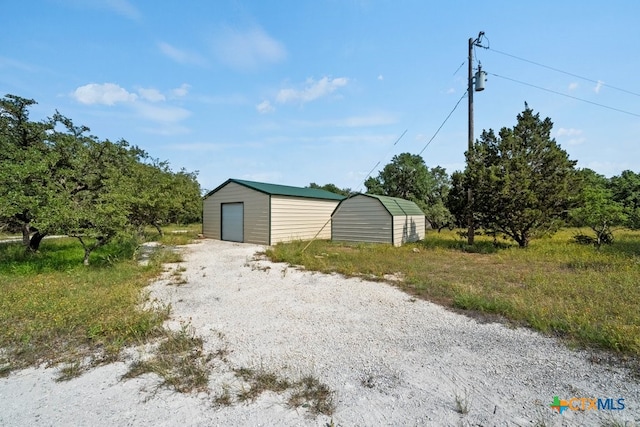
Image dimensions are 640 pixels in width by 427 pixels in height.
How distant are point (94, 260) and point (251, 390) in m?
8.30

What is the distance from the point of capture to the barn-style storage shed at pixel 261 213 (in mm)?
13031

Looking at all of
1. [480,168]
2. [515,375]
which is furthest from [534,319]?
[480,168]

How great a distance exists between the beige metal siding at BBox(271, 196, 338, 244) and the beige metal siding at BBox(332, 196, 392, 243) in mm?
871

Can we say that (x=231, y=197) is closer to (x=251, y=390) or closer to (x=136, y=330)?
(x=136, y=330)

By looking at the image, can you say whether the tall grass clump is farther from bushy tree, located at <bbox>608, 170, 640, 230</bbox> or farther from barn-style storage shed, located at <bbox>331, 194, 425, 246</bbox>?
bushy tree, located at <bbox>608, 170, 640, 230</bbox>

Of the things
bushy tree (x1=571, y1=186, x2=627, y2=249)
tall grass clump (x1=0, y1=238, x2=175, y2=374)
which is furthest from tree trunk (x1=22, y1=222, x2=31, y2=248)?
bushy tree (x1=571, y1=186, x2=627, y2=249)

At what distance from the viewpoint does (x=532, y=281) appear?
5.88m

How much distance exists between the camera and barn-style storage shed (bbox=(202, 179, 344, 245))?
13.0m

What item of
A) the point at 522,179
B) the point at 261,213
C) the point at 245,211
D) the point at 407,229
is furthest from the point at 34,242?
the point at 522,179

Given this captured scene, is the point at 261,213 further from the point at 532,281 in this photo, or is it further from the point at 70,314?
the point at 532,281

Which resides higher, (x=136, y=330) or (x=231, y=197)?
(x=231, y=197)

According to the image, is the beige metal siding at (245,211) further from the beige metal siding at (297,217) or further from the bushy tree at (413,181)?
the bushy tree at (413,181)

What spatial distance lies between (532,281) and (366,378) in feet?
16.8

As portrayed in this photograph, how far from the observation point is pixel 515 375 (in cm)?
265
